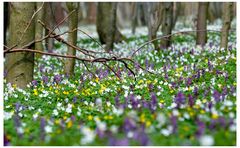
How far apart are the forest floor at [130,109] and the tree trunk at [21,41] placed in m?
0.26

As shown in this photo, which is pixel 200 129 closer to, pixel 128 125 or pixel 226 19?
pixel 128 125

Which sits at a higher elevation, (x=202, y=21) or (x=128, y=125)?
(x=202, y=21)

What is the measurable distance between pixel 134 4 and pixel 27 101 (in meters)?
19.8

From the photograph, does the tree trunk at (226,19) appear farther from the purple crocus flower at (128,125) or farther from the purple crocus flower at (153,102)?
the purple crocus flower at (128,125)

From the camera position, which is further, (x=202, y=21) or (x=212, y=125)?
(x=202, y=21)

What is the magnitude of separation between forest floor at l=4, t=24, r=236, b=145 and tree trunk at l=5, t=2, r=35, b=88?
26 cm

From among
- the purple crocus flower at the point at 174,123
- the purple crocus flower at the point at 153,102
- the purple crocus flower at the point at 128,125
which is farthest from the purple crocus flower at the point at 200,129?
the purple crocus flower at the point at 153,102

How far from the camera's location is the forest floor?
3635 mm

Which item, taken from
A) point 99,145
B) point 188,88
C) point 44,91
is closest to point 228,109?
point 99,145

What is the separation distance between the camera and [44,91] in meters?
6.68

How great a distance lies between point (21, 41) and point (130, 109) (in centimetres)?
337

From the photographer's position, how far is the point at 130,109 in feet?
16.1

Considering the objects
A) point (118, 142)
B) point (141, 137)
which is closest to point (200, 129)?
point (141, 137)

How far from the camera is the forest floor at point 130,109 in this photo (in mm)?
3635
